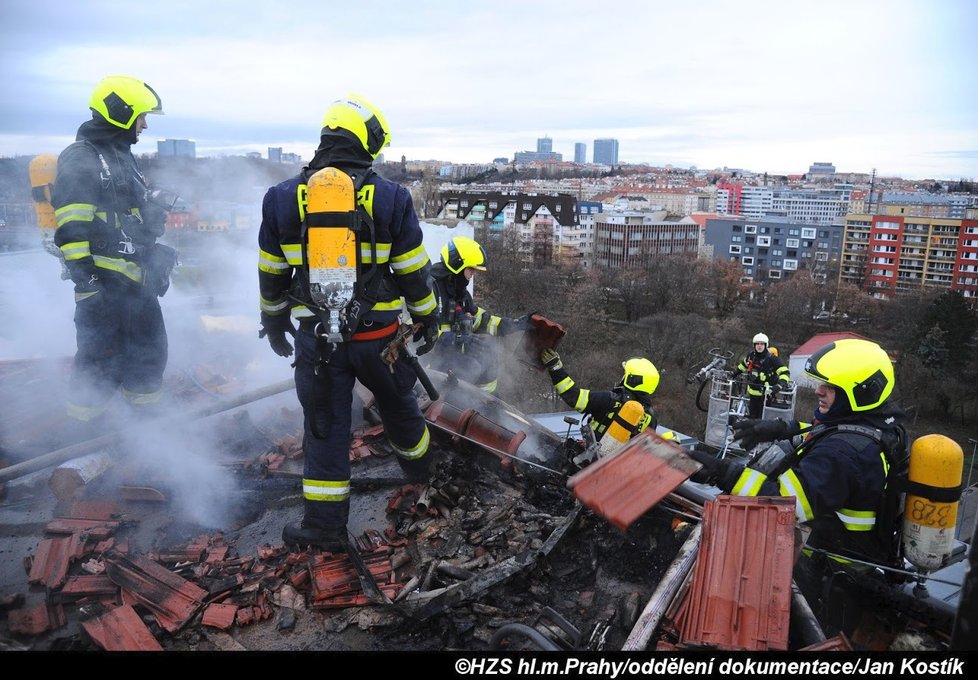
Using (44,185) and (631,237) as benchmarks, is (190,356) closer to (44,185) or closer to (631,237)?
(44,185)

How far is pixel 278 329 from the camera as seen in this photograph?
4340 mm

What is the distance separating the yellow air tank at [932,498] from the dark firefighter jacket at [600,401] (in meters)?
1.98

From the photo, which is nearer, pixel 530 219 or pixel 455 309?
pixel 455 309

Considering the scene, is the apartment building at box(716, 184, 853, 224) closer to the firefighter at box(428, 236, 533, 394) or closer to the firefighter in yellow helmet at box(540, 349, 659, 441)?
the firefighter at box(428, 236, 533, 394)

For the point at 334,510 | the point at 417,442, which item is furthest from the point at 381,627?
the point at 417,442

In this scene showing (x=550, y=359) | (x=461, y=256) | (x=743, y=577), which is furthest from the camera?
(x=461, y=256)

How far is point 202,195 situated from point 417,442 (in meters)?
8.74

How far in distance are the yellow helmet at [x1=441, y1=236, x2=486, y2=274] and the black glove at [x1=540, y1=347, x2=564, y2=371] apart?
3.58ft

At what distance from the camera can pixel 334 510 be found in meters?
4.09

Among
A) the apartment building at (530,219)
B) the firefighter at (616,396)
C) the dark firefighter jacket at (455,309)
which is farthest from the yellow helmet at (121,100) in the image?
the apartment building at (530,219)

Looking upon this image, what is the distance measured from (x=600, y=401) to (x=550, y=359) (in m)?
0.63

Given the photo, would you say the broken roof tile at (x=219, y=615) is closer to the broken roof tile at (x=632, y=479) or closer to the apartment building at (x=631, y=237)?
the broken roof tile at (x=632, y=479)

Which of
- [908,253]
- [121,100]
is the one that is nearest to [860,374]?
[121,100]
